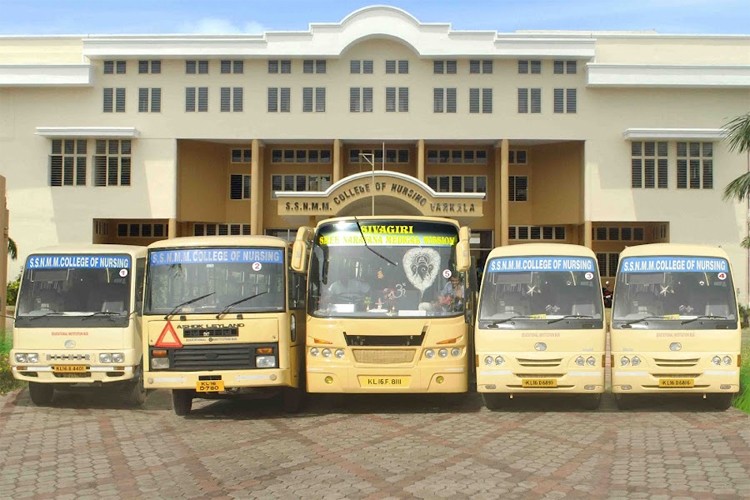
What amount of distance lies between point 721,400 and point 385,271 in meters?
5.12

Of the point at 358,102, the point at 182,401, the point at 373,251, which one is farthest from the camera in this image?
the point at 358,102

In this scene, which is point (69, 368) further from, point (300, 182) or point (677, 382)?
point (300, 182)

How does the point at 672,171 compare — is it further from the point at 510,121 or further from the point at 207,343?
the point at 207,343

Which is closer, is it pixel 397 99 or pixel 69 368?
pixel 69 368

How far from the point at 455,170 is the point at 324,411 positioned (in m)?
32.1

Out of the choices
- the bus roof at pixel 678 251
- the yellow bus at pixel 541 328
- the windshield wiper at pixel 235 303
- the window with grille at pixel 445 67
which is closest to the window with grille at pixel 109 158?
the window with grille at pixel 445 67

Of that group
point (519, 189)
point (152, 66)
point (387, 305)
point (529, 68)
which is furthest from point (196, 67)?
point (387, 305)

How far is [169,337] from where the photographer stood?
38.5 feet

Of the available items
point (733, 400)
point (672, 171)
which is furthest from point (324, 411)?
point (672, 171)

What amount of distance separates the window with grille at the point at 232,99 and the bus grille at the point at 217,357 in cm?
3033

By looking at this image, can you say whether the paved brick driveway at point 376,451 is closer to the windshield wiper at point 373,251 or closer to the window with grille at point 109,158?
the windshield wiper at point 373,251

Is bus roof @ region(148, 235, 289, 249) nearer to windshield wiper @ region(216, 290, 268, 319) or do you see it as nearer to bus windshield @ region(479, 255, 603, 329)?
windshield wiper @ region(216, 290, 268, 319)

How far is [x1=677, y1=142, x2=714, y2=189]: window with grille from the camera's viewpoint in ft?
132

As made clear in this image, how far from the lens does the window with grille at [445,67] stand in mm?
40719
